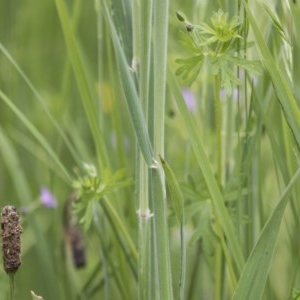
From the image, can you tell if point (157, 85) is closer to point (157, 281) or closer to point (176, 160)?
point (157, 281)

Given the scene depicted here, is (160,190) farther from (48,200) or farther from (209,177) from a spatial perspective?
(48,200)

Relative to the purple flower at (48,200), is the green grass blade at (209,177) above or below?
below

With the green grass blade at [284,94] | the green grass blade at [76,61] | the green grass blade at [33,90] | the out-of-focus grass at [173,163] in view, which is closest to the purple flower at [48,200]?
the out-of-focus grass at [173,163]

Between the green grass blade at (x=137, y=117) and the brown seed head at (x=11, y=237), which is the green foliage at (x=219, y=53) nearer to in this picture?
the green grass blade at (x=137, y=117)

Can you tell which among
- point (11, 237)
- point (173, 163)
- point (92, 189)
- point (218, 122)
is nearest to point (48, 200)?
point (173, 163)

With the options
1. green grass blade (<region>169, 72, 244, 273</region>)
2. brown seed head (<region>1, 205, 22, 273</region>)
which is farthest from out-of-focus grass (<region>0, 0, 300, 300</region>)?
brown seed head (<region>1, 205, 22, 273</region>)

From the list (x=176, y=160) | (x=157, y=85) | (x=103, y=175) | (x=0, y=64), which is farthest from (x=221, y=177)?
(x=0, y=64)
